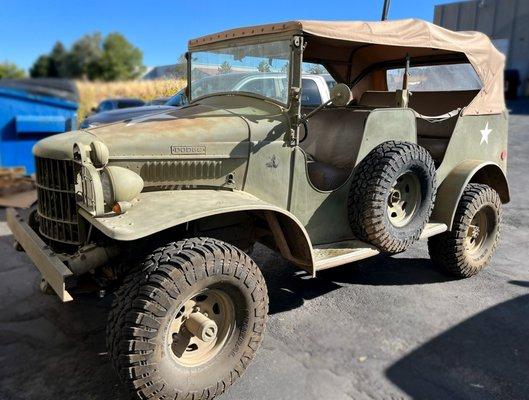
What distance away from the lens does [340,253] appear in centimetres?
357

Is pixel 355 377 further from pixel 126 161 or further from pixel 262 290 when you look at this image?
pixel 126 161

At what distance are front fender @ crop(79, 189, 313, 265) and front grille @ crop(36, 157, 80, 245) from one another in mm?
236

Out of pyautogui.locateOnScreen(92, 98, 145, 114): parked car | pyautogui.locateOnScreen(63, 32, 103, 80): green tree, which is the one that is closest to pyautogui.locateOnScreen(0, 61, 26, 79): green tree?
pyautogui.locateOnScreen(63, 32, 103, 80): green tree

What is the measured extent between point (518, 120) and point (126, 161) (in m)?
15.2

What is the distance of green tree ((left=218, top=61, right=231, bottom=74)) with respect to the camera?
12.6ft

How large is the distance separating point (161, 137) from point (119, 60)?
30991 millimetres

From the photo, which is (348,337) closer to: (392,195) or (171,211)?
(392,195)

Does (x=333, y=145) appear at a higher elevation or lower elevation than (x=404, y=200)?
higher

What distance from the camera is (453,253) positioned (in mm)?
4395

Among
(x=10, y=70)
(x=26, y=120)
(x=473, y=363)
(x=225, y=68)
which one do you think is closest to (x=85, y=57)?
(x=10, y=70)

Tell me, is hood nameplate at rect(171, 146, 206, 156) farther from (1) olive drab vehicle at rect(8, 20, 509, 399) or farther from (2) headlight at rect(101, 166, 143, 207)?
(2) headlight at rect(101, 166, 143, 207)

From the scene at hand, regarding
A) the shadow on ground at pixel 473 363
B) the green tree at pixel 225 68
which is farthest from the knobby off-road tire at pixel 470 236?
the green tree at pixel 225 68

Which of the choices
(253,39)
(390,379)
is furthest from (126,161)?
(390,379)

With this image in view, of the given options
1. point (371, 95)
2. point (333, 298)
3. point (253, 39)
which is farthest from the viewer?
point (371, 95)
